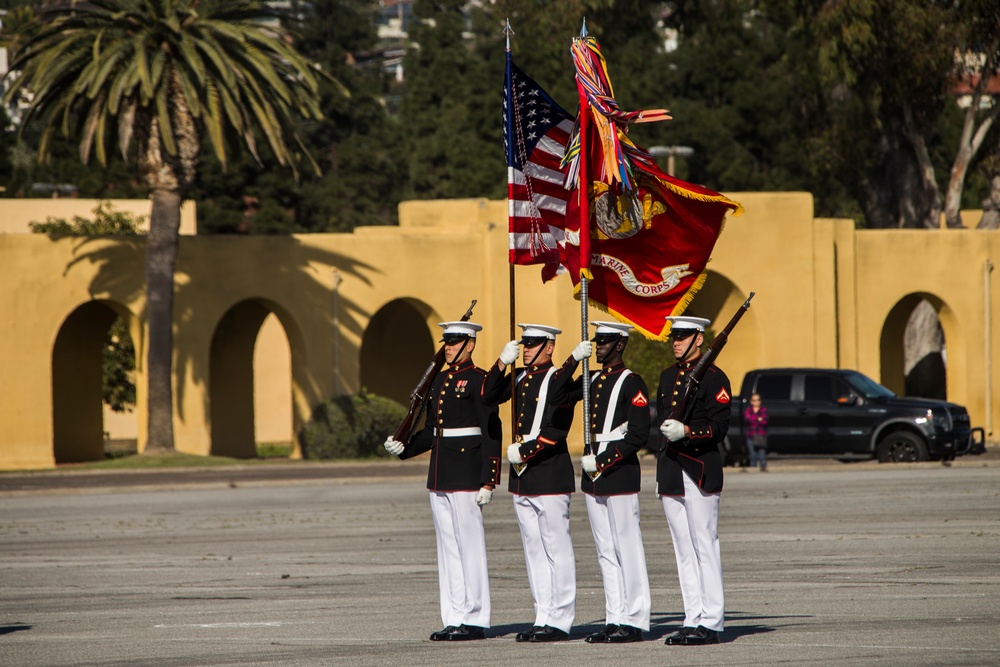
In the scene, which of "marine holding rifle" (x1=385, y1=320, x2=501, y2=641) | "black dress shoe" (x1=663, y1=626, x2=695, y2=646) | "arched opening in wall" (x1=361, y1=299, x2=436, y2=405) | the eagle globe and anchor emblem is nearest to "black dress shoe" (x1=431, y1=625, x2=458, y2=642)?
"marine holding rifle" (x1=385, y1=320, x2=501, y2=641)

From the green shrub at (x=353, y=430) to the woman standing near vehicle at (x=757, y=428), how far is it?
8.33 m

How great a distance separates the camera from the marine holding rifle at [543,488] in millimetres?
10555

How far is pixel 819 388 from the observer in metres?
27.6

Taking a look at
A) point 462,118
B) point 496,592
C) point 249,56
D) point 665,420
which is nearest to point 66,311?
point 249,56

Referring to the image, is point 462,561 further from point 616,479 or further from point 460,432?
point 616,479

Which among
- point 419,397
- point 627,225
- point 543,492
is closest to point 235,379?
point 627,225

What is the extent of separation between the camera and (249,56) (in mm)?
30562

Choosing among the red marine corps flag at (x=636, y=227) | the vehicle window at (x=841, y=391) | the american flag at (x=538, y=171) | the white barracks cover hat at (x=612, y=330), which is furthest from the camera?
the vehicle window at (x=841, y=391)

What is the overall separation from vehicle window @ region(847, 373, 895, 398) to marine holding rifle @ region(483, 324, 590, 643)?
57.4 feet

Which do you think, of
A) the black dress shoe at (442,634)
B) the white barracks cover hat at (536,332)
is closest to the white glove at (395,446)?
the white barracks cover hat at (536,332)

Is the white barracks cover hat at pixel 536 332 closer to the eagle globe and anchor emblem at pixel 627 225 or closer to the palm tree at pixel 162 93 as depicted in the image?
the eagle globe and anchor emblem at pixel 627 225

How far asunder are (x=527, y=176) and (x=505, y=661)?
4201 mm

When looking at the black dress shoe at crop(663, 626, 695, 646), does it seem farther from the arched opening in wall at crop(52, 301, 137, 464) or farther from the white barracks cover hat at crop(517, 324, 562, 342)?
the arched opening in wall at crop(52, 301, 137, 464)

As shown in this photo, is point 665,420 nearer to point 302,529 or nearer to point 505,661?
point 505,661
